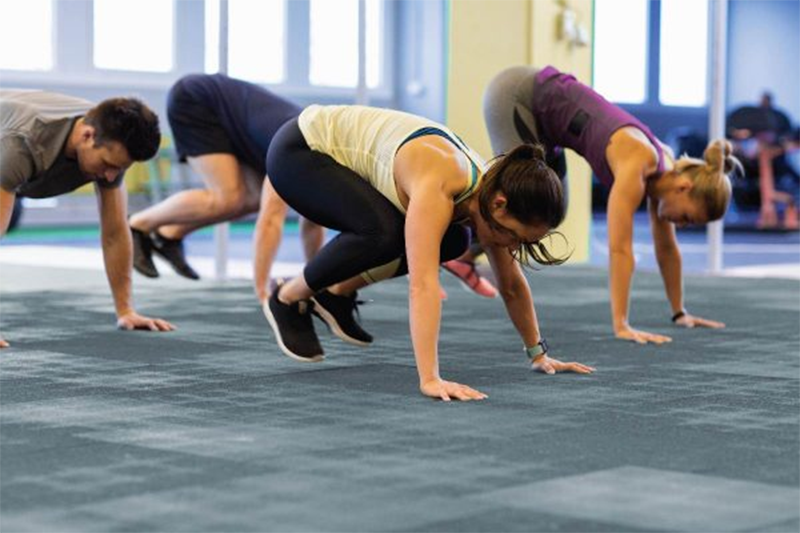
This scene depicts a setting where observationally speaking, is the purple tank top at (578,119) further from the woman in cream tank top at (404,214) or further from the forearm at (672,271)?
the woman in cream tank top at (404,214)

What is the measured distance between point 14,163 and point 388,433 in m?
1.50

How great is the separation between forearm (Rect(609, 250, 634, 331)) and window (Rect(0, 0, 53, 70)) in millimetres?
6670

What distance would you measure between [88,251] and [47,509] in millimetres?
6130

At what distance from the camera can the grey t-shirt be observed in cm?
357

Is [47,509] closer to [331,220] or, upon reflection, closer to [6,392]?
[6,392]

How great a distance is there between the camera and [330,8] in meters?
11.6

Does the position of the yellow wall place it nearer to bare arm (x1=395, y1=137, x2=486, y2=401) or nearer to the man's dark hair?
the man's dark hair

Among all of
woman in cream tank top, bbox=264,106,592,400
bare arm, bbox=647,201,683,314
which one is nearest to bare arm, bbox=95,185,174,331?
woman in cream tank top, bbox=264,106,592,400

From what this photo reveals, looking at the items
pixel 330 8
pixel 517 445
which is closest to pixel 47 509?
pixel 517 445

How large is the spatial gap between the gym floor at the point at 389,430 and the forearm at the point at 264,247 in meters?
0.12

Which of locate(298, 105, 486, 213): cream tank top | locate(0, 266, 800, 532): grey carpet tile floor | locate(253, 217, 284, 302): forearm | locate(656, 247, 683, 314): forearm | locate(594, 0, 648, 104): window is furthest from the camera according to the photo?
locate(594, 0, 648, 104): window

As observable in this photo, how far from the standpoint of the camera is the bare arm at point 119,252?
394 cm

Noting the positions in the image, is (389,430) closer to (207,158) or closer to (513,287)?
(513,287)

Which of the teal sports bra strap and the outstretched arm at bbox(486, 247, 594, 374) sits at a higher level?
the teal sports bra strap
